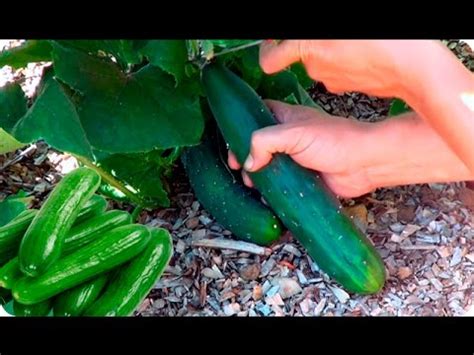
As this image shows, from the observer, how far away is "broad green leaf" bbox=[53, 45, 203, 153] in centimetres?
171

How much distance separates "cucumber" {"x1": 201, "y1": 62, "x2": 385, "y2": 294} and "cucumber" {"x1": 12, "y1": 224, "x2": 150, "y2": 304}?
0.29 m

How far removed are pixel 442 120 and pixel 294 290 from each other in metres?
0.52

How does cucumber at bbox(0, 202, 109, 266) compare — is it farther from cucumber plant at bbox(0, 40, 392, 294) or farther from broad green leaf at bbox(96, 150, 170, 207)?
broad green leaf at bbox(96, 150, 170, 207)

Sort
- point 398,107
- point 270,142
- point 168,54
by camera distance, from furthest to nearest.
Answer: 1. point 398,107
2. point 270,142
3. point 168,54

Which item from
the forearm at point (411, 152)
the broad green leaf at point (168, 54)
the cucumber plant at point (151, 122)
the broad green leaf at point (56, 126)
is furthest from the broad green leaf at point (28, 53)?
the forearm at point (411, 152)

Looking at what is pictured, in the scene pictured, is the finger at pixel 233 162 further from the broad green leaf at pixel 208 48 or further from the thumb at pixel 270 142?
the broad green leaf at pixel 208 48

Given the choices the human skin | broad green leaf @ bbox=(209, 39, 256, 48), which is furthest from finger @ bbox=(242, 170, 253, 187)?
broad green leaf @ bbox=(209, 39, 256, 48)

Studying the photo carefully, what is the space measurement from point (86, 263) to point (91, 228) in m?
0.10

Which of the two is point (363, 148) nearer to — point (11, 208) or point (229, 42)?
point (229, 42)

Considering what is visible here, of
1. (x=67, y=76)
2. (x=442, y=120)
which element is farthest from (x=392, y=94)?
(x=67, y=76)

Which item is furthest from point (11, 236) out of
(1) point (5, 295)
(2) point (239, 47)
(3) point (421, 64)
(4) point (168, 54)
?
(3) point (421, 64)

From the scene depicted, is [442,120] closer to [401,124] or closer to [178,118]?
[401,124]

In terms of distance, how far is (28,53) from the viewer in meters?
1.79

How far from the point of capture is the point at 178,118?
1766mm
